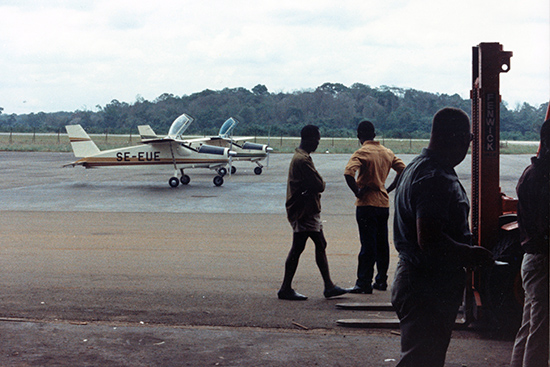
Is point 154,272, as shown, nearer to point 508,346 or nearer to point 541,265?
point 508,346

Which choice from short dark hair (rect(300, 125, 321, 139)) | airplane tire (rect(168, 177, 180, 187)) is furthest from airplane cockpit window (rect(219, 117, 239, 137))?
short dark hair (rect(300, 125, 321, 139))

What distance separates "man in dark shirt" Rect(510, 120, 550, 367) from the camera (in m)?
3.72

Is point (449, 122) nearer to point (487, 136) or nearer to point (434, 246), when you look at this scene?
point (434, 246)

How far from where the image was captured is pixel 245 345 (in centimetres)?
511

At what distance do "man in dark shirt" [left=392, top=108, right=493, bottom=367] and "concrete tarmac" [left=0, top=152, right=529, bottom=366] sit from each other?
155 centimetres

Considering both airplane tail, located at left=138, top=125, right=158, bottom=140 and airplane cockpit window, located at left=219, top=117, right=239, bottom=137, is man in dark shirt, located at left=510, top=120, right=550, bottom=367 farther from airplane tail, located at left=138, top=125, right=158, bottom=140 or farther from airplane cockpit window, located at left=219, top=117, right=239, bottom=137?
airplane tail, located at left=138, top=125, right=158, bottom=140

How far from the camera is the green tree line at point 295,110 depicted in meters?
51.8

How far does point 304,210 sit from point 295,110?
196 ft

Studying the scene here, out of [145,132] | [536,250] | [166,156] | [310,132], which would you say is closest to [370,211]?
[310,132]

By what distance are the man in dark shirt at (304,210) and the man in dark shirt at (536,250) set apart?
2.82 meters

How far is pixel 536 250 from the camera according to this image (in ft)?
12.4

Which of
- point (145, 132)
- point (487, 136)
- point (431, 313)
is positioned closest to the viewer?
point (431, 313)

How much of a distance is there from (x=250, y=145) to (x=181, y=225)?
16007 mm

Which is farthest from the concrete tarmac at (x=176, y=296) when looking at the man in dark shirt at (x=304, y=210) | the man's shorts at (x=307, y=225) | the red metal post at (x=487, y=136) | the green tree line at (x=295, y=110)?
the green tree line at (x=295, y=110)
